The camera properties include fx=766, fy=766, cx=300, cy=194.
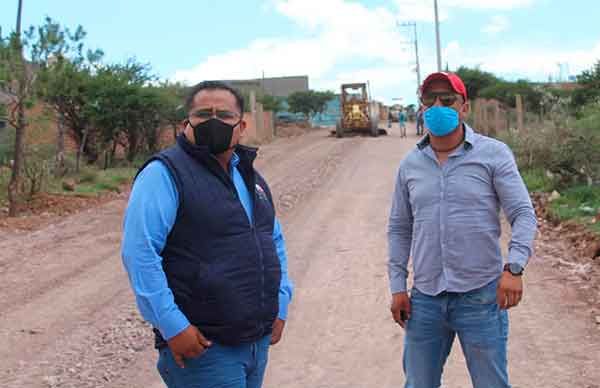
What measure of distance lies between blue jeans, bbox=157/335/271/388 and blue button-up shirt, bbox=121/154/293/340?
7.2 inches

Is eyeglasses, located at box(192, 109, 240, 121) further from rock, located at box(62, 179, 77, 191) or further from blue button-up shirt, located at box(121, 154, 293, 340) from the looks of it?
rock, located at box(62, 179, 77, 191)

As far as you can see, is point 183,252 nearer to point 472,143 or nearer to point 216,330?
point 216,330

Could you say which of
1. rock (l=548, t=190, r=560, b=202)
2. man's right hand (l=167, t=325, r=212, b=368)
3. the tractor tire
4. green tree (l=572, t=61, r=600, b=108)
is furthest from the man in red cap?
the tractor tire

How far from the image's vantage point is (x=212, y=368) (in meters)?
2.83

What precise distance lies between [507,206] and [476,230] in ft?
0.55

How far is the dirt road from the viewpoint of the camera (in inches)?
223

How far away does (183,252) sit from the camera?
2.79 meters

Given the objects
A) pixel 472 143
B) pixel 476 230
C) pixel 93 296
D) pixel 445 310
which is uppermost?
pixel 472 143

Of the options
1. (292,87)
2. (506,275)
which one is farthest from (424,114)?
(292,87)

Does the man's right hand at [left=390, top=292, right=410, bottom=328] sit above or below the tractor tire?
above

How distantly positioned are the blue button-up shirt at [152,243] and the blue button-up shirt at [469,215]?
1.22 m

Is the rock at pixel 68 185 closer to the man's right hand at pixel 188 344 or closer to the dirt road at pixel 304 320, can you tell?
the dirt road at pixel 304 320

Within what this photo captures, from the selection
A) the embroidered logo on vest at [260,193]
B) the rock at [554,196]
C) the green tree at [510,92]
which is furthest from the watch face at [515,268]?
the green tree at [510,92]

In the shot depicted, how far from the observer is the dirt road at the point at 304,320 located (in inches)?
223
